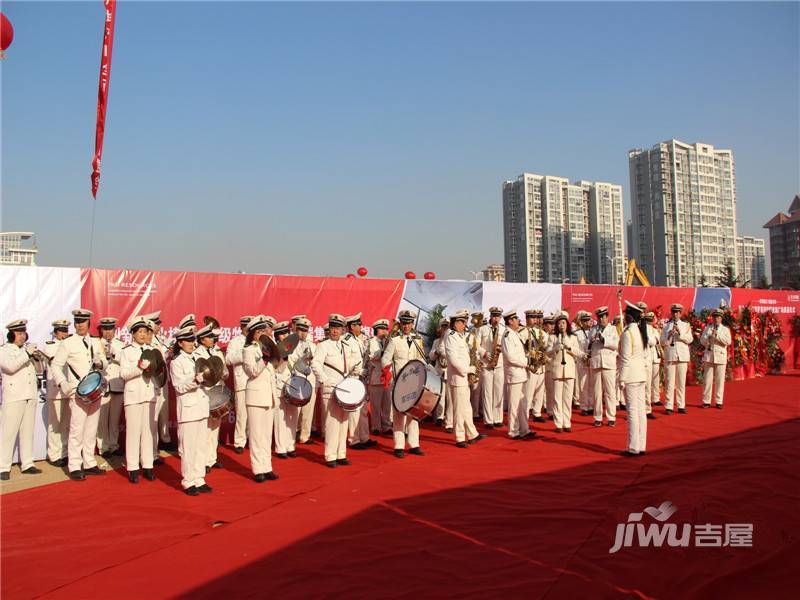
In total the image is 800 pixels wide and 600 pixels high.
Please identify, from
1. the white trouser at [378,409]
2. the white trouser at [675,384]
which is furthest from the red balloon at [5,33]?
the white trouser at [675,384]

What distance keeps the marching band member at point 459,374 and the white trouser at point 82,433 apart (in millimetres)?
4872

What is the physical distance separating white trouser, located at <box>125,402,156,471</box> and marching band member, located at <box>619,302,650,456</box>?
6.19 m

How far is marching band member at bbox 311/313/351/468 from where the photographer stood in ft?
25.2

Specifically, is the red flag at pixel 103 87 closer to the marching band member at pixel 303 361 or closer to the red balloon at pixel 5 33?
the red balloon at pixel 5 33

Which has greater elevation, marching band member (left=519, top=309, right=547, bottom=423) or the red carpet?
marching band member (left=519, top=309, right=547, bottom=423)

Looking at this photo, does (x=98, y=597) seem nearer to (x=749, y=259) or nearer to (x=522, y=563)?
(x=522, y=563)

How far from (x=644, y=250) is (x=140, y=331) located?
57294 mm

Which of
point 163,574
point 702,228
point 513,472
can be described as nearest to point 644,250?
point 702,228

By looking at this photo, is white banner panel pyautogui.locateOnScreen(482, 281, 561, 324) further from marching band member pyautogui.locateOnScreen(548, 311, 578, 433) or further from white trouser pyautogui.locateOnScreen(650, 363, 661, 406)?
white trouser pyautogui.locateOnScreen(650, 363, 661, 406)

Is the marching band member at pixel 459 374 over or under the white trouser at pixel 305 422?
over

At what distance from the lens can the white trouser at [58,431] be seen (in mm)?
7935

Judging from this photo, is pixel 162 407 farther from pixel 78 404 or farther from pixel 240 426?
pixel 78 404

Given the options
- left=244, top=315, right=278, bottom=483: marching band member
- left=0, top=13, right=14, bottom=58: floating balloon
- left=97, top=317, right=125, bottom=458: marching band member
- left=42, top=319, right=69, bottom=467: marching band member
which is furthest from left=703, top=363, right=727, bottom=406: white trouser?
left=0, top=13, right=14, bottom=58: floating balloon

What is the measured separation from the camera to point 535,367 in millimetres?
10227
